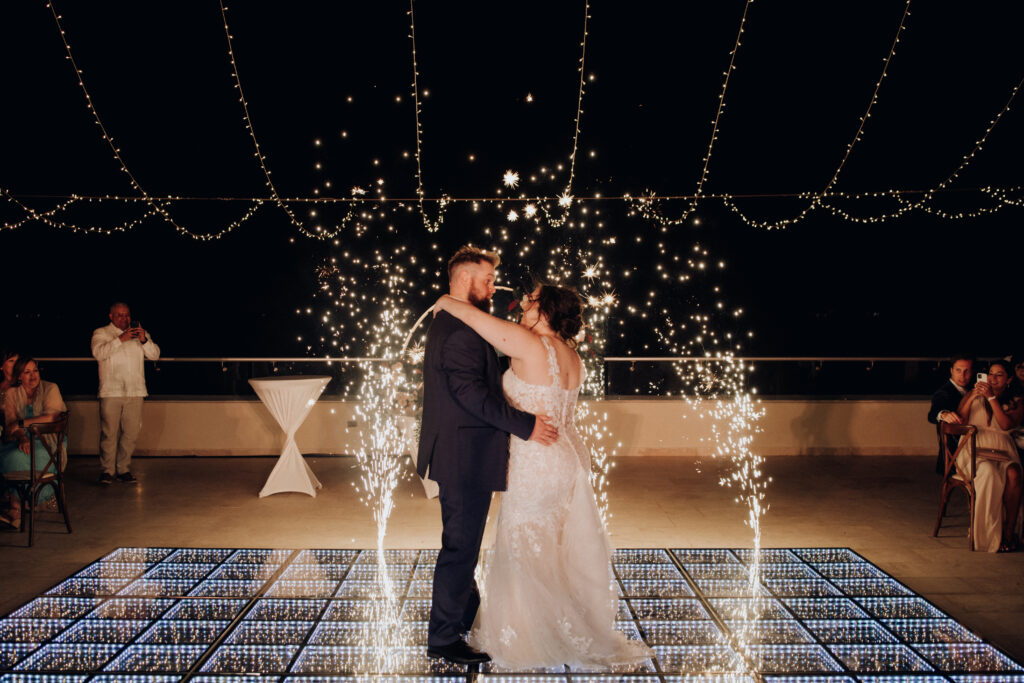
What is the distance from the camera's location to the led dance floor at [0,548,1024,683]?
2.92 metres

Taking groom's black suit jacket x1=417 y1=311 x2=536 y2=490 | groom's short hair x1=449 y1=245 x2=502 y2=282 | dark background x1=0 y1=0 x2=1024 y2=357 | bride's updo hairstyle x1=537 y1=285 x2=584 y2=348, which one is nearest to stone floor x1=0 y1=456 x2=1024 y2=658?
groom's black suit jacket x1=417 y1=311 x2=536 y2=490

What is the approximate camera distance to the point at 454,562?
9.61ft

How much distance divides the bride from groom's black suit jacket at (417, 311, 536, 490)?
8cm

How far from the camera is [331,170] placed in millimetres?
9094

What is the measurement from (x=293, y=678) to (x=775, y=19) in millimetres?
6292

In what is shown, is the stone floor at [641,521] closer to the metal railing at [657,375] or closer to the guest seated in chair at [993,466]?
the guest seated in chair at [993,466]

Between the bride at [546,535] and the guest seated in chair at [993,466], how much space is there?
2938 millimetres

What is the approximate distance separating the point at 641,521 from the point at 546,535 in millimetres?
2446

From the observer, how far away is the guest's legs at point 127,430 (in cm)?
658

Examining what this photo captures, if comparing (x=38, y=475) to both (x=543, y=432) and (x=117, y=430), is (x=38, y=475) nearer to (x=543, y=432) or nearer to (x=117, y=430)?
(x=117, y=430)

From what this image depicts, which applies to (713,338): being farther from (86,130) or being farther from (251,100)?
(86,130)

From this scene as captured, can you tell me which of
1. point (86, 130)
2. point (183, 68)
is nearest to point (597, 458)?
point (183, 68)

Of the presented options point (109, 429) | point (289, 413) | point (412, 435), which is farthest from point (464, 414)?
point (109, 429)

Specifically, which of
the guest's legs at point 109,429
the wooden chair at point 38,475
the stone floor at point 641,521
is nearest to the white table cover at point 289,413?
the stone floor at point 641,521
